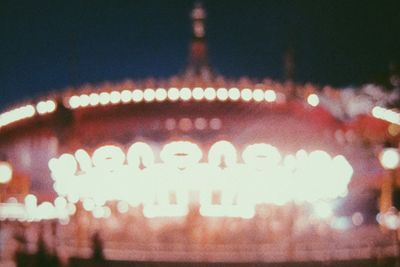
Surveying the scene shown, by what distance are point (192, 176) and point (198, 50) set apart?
30177 millimetres

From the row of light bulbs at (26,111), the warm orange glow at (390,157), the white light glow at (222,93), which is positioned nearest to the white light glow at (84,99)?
the row of light bulbs at (26,111)

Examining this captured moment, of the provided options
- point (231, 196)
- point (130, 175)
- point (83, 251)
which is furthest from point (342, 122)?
point (83, 251)

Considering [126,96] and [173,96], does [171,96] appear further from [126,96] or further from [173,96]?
[126,96]

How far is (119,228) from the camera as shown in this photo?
3588cm

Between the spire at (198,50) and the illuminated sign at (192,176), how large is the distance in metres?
25.9

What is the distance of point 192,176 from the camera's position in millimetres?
34156

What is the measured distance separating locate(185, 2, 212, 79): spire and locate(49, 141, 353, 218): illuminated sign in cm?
2585

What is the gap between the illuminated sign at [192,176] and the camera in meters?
34.3

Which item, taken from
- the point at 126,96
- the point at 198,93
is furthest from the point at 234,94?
the point at 126,96

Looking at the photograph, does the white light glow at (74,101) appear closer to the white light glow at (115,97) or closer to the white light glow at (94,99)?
the white light glow at (94,99)

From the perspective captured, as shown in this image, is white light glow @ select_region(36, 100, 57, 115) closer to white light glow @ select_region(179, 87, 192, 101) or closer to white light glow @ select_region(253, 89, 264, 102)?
white light glow @ select_region(179, 87, 192, 101)

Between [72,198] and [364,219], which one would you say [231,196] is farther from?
[364,219]

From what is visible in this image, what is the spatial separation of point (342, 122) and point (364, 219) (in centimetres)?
1303

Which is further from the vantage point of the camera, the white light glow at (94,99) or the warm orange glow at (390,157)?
the white light glow at (94,99)
